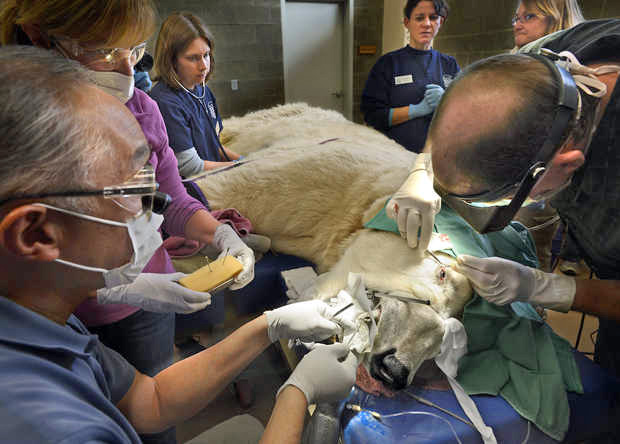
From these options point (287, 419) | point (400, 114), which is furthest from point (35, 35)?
point (400, 114)

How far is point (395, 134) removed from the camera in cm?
291

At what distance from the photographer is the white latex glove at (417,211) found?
54.1 inches

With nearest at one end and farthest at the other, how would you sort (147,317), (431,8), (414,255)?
(147,317)
(414,255)
(431,8)

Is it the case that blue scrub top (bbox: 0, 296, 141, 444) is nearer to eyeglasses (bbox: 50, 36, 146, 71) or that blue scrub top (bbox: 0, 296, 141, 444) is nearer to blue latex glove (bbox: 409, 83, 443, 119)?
eyeglasses (bbox: 50, 36, 146, 71)

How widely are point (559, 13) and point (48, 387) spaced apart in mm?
2886

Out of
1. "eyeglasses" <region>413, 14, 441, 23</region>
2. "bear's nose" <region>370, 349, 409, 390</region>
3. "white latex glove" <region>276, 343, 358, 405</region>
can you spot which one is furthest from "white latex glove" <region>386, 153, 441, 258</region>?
"eyeglasses" <region>413, 14, 441, 23</region>

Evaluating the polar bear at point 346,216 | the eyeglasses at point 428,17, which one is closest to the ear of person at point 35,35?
the polar bear at point 346,216

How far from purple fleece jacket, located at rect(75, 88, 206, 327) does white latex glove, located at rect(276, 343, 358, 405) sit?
607 mm

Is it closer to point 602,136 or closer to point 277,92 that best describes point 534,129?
point 602,136

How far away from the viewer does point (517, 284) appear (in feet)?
4.23

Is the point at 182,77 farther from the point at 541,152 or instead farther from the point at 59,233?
the point at 541,152

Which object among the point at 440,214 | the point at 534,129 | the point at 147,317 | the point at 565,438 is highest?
the point at 534,129

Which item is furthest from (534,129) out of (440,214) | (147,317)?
(147,317)

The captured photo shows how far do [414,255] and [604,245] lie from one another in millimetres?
595
